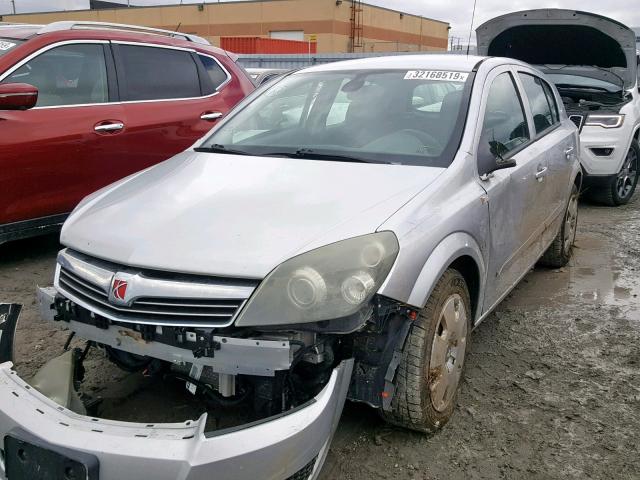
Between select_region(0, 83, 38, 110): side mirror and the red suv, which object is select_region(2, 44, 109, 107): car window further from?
select_region(0, 83, 38, 110): side mirror

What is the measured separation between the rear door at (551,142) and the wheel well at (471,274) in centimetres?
120

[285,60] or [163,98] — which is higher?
[163,98]

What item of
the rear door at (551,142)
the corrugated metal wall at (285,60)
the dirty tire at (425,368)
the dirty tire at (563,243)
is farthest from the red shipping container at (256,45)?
the dirty tire at (425,368)

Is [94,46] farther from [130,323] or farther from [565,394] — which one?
[565,394]

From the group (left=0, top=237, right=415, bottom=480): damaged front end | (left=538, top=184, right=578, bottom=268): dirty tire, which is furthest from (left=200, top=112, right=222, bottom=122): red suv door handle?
(left=0, top=237, right=415, bottom=480): damaged front end

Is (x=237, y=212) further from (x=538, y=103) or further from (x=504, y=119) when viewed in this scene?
(x=538, y=103)

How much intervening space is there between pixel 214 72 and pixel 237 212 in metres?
3.80

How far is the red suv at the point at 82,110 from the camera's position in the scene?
4336mm

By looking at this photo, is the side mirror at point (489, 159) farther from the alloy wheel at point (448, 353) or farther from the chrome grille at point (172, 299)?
the chrome grille at point (172, 299)

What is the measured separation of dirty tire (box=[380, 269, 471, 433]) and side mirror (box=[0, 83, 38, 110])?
324 centimetres

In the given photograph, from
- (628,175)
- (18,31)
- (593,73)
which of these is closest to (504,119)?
(18,31)

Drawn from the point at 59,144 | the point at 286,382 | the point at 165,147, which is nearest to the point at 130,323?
the point at 286,382

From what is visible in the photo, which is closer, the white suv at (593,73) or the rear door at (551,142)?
the rear door at (551,142)

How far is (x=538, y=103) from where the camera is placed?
425 cm
